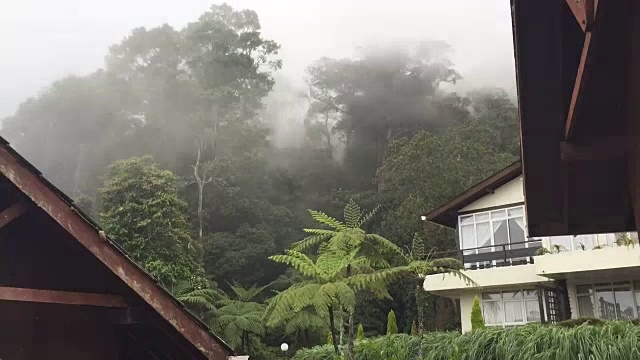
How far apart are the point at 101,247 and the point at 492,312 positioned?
1803 cm

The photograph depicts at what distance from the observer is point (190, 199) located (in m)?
34.6

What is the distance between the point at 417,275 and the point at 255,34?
3663 centimetres

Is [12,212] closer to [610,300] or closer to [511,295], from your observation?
[610,300]

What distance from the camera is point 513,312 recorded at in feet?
62.1

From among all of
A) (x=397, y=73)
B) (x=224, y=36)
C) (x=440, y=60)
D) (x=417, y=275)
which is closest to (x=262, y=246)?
(x=224, y=36)

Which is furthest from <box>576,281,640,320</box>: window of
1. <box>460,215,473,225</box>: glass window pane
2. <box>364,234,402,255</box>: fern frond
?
<box>364,234,402,255</box>: fern frond

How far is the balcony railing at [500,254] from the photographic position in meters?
18.5

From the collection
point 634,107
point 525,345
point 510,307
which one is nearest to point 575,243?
point 510,307

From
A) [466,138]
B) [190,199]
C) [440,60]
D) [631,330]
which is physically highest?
[440,60]

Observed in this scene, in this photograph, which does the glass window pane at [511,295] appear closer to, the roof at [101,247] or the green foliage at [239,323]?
the green foliage at [239,323]

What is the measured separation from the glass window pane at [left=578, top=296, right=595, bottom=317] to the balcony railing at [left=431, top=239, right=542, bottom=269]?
1.84 m

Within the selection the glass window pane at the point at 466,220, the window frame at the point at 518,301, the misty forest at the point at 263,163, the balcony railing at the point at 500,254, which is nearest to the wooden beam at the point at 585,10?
the misty forest at the point at 263,163

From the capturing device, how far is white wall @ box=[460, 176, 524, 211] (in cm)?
1920

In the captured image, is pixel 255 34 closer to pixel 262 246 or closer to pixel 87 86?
pixel 87 86
